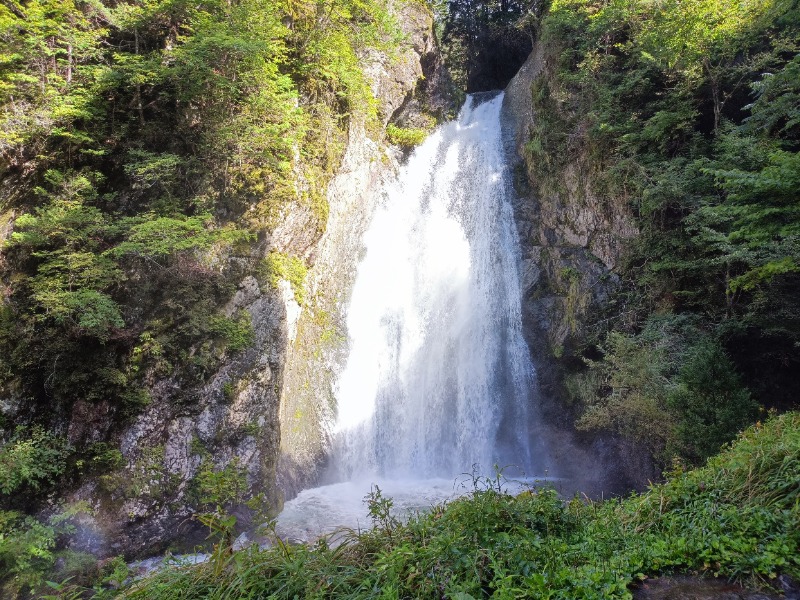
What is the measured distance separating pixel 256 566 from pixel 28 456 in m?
7.92

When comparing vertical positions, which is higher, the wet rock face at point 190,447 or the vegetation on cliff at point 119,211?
the vegetation on cliff at point 119,211

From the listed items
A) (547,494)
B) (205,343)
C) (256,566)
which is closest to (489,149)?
(205,343)

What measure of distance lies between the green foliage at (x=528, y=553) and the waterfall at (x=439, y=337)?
1028 centimetres

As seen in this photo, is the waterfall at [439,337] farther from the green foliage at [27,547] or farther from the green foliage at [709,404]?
the green foliage at [709,404]

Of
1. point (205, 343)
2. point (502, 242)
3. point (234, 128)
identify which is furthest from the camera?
point (502, 242)

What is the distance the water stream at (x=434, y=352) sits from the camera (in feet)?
44.0

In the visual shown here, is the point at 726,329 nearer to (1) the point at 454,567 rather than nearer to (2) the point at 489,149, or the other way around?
(1) the point at 454,567

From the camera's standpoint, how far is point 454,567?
297 centimetres

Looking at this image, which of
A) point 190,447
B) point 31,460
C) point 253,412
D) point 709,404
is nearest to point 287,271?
point 253,412

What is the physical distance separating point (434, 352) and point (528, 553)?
12296mm

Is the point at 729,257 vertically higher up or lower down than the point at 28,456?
higher up

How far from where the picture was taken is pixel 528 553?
305 cm

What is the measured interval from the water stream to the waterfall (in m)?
0.04

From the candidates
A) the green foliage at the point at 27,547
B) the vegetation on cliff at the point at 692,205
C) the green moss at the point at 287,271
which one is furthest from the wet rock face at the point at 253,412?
the vegetation on cliff at the point at 692,205
